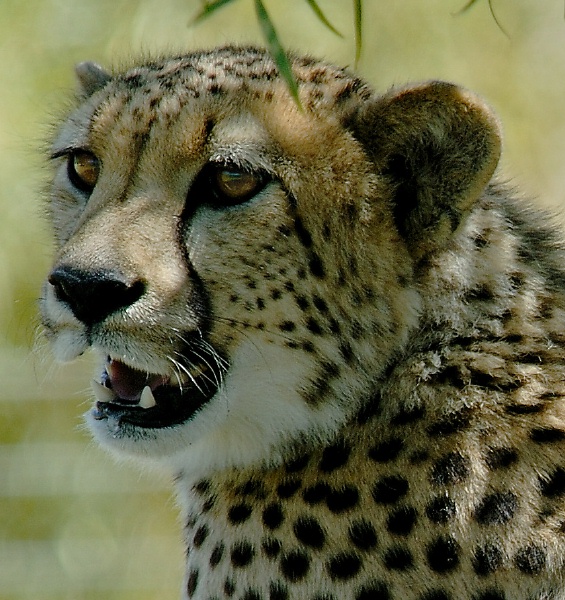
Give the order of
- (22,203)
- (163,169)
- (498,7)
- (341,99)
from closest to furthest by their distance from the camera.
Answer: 1. (163,169)
2. (341,99)
3. (22,203)
4. (498,7)

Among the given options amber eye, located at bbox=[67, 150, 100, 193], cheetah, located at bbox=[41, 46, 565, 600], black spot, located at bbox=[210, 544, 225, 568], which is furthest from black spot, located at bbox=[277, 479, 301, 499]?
amber eye, located at bbox=[67, 150, 100, 193]

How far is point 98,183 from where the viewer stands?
77.6 inches

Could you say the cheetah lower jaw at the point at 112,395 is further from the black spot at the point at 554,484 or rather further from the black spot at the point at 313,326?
the black spot at the point at 554,484

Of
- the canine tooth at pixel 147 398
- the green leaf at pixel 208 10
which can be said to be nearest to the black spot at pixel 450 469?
the canine tooth at pixel 147 398

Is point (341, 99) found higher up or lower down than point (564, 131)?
higher up

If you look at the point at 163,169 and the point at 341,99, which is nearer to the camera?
the point at 163,169

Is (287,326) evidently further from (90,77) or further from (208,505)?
(90,77)

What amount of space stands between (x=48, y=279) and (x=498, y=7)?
344 centimetres

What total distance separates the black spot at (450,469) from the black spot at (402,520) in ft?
0.18

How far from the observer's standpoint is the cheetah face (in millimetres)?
1838

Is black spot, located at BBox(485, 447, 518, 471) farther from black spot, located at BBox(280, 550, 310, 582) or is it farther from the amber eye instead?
the amber eye

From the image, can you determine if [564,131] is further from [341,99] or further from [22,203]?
[341,99]

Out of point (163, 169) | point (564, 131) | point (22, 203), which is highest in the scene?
point (163, 169)

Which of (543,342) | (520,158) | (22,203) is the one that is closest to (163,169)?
(543,342)
